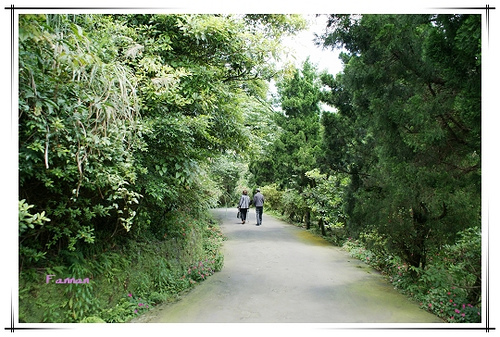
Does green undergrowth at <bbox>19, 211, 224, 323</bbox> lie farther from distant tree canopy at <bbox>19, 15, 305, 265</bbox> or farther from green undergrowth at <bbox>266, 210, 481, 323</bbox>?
green undergrowth at <bbox>266, 210, 481, 323</bbox>

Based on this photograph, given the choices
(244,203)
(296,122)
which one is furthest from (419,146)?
(244,203)

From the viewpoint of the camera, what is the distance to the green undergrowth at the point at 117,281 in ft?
9.09

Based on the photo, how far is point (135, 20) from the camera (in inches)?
159

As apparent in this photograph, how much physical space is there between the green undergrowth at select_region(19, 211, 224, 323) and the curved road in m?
0.21

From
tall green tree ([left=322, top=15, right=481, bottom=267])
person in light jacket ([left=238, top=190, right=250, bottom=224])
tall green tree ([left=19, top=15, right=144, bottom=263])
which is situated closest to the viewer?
tall green tree ([left=19, top=15, right=144, bottom=263])

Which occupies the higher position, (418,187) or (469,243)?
(418,187)

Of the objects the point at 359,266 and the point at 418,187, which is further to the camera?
the point at 359,266

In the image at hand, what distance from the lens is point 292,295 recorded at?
3.96 m

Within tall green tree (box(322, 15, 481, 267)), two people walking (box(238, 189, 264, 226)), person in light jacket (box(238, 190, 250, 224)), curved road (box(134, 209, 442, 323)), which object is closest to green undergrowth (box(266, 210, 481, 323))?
curved road (box(134, 209, 442, 323))

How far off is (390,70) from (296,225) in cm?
852

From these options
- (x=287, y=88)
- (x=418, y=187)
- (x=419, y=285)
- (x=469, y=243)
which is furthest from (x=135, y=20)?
(x=287, y=88)

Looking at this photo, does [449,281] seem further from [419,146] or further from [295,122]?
[295,122]

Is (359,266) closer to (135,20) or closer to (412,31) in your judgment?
(412,31)

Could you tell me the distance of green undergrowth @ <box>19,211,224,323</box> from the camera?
277cm
